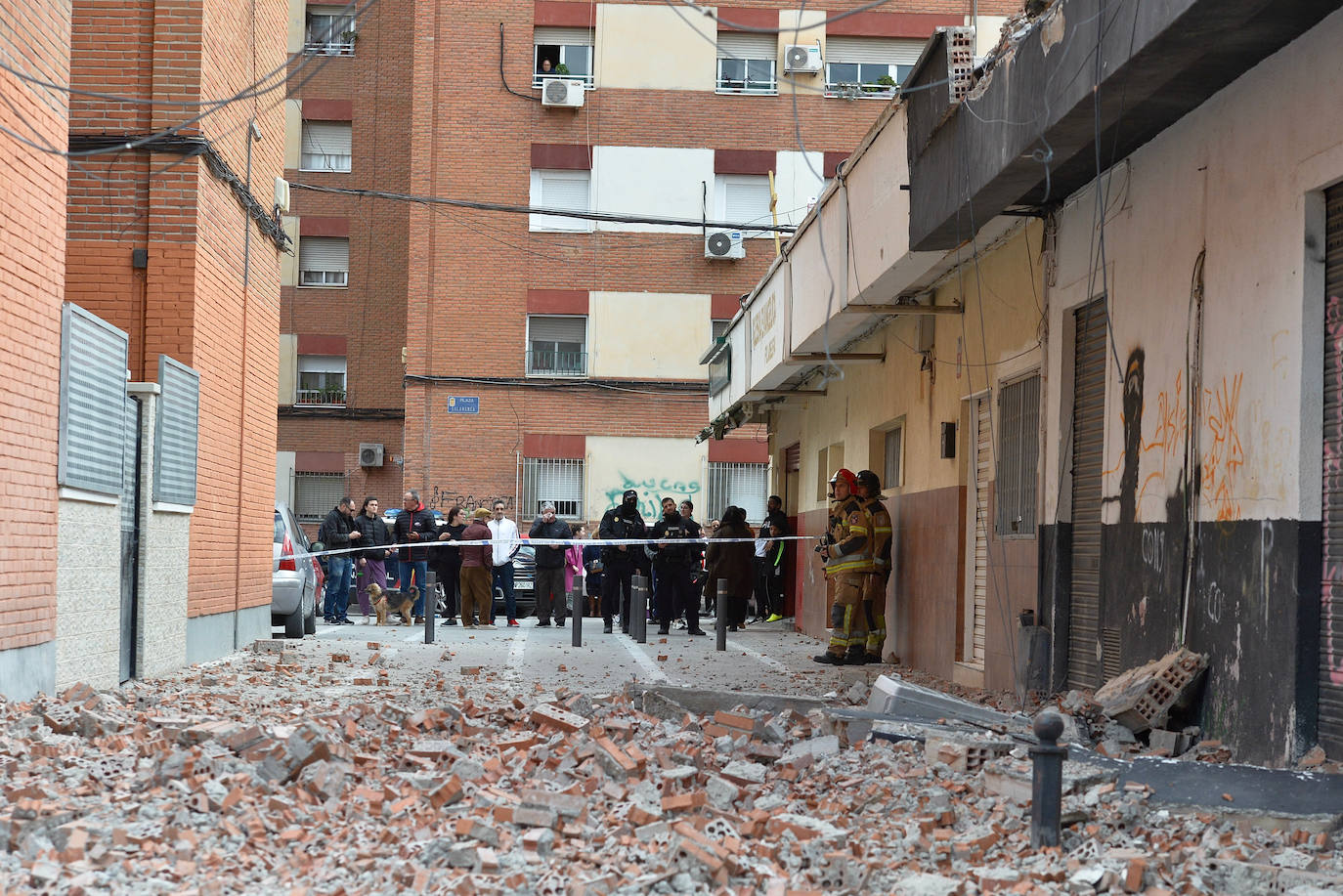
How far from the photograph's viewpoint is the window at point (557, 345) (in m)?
34.3

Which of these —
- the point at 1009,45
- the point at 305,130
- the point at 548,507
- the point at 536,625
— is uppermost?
the point at 305,130

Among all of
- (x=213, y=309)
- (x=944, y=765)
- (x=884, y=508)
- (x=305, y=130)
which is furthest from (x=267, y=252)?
(x=305, y=130)

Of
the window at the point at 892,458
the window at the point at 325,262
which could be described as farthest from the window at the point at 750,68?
the window at the point at 892,458

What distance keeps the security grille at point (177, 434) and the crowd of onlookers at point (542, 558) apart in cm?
723

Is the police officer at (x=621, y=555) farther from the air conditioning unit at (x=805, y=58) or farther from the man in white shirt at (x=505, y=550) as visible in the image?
the air conditioning unit at (x=805, y=58)

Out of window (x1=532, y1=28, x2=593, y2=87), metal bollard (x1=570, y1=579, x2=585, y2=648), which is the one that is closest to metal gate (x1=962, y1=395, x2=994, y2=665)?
metal bollard (x1=570, y1=579, x2=585, y2=648)

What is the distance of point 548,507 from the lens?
23.3m

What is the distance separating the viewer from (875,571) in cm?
1603

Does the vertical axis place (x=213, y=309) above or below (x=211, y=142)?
below

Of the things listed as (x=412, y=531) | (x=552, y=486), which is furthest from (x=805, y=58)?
(x=412, y=531)

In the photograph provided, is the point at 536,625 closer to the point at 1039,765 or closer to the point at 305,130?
the point at 1039,765

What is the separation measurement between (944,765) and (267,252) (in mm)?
12778

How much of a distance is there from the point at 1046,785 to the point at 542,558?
17229 mm

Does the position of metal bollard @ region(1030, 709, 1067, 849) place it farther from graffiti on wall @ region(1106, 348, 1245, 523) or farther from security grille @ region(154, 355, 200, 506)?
security grille @ region(154, 355, 200, 506)
